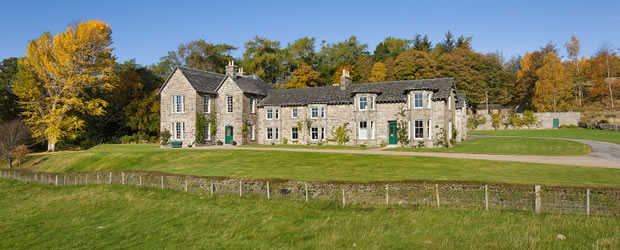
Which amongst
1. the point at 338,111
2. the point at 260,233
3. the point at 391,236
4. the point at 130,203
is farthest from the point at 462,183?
the point at 338,111

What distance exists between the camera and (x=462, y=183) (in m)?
15.1

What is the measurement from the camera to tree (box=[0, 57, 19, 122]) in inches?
2204

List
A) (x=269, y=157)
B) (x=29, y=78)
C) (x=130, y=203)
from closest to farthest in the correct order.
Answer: (x=130, y=203)
(x=269, y=157)
(x=29, y=78)

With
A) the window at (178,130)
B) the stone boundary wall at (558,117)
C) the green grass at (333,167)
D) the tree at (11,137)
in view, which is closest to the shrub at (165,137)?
the window at (178,130)

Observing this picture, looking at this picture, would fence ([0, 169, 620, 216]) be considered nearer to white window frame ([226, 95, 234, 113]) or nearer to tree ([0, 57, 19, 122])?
white window frame ([226, 95, 234, 113])

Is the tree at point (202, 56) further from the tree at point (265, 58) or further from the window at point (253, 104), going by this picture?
the window at point (253, 104)

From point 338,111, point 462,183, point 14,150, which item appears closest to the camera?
point 462,183

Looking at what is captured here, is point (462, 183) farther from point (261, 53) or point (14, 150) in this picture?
point (261, 53)

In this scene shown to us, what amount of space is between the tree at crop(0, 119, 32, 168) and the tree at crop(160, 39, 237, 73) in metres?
39.2

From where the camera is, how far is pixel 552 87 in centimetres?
7256

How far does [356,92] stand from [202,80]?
60.6 feet

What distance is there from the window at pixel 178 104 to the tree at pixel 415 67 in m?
41.9

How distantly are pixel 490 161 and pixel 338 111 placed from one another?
20.6m

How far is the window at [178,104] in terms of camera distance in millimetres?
46219
